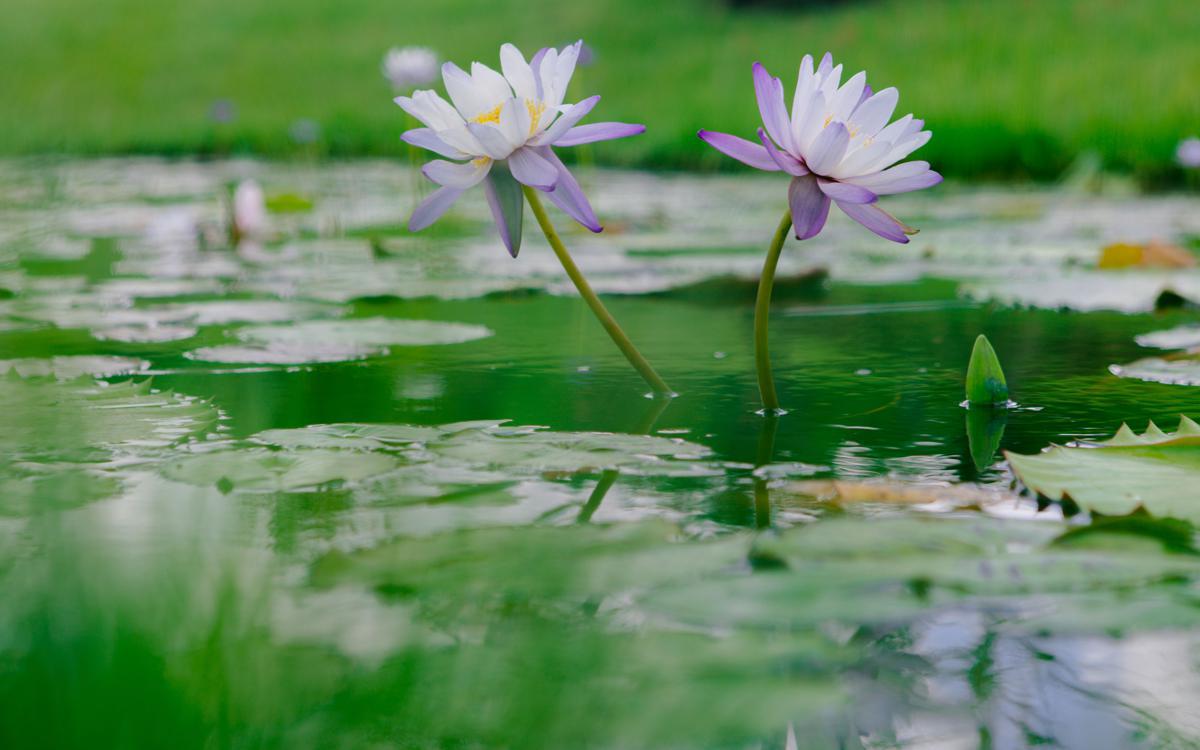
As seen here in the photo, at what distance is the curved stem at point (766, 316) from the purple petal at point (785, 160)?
31mm

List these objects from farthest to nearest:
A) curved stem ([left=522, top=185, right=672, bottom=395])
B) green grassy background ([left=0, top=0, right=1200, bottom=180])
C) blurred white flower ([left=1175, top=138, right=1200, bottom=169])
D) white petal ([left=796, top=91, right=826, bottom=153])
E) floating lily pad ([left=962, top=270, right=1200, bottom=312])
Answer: green grassy background ([left=0, top=0, right=1200, bottom=180]) < blurred white flower ([left=1175, top=138, right=1200, bottom=169]) < floating lily pad ([left=962, top=270, right=1200, bottom=312]) < curved stem ([left=522, top=185, right=672, bottom=395]) < white petal ([left=796, top=91, right=826, bottom=153])

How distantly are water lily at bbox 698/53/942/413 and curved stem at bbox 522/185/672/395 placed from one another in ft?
0.45

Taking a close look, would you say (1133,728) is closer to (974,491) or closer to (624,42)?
(974,491)

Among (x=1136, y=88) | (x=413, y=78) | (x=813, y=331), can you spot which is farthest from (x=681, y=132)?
(x=813, y=331)

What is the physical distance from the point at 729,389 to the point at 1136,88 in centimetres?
456

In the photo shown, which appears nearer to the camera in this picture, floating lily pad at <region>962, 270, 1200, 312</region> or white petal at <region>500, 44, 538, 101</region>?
white petal at <region>500, 44, 538, 101</region>

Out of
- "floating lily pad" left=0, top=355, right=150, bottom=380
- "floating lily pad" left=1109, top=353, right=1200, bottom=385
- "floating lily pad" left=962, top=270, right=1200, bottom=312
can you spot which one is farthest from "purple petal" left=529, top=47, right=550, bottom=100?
"floating lily pad" left=962, top=270, right=1200, bottom=312

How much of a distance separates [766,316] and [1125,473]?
0.27 meters

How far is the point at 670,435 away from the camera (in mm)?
824

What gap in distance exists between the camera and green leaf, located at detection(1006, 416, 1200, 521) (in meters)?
0.63

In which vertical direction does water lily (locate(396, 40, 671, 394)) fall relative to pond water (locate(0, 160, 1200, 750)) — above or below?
above

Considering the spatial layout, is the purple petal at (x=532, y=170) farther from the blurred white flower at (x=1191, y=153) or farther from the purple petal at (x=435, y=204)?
the blurred white flower at (x=1191, y=153)

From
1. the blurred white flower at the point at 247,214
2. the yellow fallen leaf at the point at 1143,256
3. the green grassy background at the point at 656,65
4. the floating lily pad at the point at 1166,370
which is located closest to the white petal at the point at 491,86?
the floating lily pad at the point at 1166,370

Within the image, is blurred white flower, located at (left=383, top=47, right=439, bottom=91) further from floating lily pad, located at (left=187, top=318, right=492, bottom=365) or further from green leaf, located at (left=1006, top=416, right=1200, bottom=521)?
green leaf, located at (left=1006, top=416, right=1200, bottom=521)
